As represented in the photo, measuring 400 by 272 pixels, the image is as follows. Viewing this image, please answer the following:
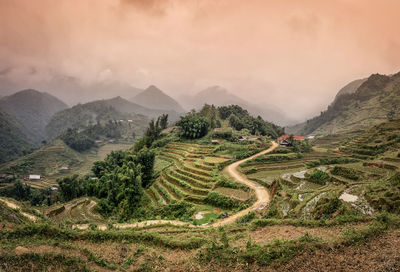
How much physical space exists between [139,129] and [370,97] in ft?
458

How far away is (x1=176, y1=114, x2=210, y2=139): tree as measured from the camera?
42.8 m

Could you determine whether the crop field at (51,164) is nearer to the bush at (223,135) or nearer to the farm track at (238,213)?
the bush at (223,135)

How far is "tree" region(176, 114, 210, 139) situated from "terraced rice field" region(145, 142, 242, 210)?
9.49 m

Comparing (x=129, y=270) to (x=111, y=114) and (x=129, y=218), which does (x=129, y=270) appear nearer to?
(x=129, y=218)

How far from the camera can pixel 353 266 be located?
6.29m

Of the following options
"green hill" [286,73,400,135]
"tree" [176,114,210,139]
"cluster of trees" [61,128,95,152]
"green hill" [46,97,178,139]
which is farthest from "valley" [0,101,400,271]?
"green hill" [46,97,178,139]

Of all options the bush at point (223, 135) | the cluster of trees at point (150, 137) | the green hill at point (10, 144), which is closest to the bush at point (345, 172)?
the bush at point (223, 135)

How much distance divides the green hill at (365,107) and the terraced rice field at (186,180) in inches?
2460

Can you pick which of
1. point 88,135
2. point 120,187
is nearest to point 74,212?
point 120,187

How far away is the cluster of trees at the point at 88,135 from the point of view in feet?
303

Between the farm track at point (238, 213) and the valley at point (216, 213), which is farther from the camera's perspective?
the farm track at point (238, 213)

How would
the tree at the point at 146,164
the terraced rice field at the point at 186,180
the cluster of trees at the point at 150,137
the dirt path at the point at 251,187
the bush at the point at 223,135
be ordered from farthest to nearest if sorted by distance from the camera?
the cluster of trees at the point at 150,137, the bush at the point at 223,135, the tree at the point at 146,164, the terraced rice field at the point at 186,180, the dirt path at the point at 251,187

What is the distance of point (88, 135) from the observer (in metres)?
110

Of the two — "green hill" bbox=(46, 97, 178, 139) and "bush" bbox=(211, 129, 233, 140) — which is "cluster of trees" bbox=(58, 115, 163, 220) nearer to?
"bush" bbox=(211, 129, 233, 140)
